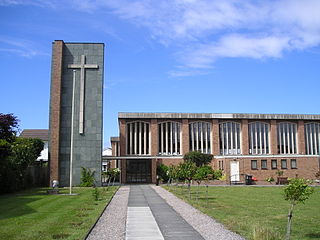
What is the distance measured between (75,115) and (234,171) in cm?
2021

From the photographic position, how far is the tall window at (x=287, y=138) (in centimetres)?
5397

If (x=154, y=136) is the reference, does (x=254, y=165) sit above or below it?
below

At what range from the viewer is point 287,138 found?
54.2 m

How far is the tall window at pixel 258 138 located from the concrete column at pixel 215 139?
492 centimetres

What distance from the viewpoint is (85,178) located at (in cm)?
3622

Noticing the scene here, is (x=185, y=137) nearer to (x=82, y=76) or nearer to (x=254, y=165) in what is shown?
(x=254, y=165)

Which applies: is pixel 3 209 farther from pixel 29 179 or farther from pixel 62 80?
pixel 62 80

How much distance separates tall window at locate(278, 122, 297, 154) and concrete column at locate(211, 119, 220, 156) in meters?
9.24

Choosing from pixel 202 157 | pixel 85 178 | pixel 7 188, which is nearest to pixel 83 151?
pixel 85 178

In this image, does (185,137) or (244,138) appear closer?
(185,137)

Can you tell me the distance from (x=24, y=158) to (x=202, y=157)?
21948 mm

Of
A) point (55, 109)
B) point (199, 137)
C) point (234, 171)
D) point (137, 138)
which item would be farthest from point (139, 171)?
point (55, 109)

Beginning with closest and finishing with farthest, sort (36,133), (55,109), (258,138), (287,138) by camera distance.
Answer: (55,109) < (258,138) < (287,138) < (36,133)

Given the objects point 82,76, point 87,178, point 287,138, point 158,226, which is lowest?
point 158,226
